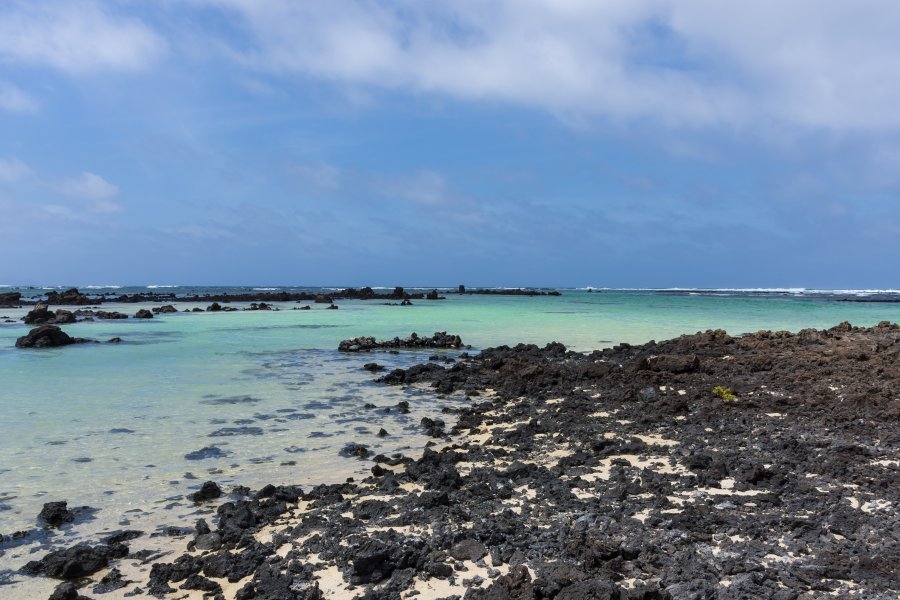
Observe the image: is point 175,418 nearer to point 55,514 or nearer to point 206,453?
point 206,453

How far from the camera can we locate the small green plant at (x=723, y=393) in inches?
410

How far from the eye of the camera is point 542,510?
5543 millimetres

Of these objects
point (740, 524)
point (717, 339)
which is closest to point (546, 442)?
point (740, 524)

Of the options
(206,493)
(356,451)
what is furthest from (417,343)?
(206,493)

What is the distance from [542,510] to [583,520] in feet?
1.49

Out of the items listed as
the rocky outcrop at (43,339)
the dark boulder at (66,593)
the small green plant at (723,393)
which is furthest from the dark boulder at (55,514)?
the rocky outcrop at (43,339)

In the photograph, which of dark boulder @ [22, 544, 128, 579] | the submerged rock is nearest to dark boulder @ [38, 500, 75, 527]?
dark boulder @ [22, 544, 128, 579]

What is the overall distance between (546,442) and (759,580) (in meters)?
4.28

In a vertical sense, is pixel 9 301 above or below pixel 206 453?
above

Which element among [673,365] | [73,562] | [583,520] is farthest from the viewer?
[673,365]

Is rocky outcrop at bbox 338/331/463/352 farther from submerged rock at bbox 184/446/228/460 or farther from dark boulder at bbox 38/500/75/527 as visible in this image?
dark boulder at bbox 38/500/75/527

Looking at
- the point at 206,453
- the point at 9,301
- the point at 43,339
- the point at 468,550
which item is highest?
the point at 9,301

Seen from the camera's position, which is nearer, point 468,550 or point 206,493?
point 468,550

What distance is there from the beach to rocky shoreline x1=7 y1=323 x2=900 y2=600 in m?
0.02
